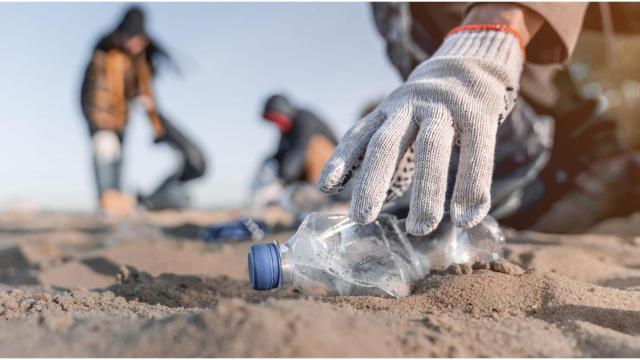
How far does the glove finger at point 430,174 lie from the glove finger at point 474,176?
5cm

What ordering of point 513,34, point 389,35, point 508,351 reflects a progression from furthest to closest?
1. point 389,35
2. point 513,34
3. point 508,351

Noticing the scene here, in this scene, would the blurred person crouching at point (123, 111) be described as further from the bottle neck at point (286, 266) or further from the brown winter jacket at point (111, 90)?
the bottle neck at point (286, 266)

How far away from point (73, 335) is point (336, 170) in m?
0.77

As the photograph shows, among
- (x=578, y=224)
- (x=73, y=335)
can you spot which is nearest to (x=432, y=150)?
(x=73, y=335)

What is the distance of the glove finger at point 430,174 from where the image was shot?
4.67 feet

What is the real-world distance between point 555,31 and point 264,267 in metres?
1.38

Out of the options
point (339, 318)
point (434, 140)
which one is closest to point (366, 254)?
point (434, 140)

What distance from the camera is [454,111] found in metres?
1.49

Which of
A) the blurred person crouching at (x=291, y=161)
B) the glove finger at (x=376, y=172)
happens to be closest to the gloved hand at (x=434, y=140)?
the glove finger at (x=376, y=172)

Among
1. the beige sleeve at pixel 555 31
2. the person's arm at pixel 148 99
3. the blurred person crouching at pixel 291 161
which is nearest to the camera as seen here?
the beige sleeve at pixel 555 31

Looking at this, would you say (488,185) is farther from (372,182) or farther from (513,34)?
(513,34)

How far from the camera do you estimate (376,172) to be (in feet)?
4.75

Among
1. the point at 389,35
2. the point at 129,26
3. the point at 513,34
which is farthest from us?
the point at 129,26

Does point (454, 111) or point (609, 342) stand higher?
point (454, 111)
